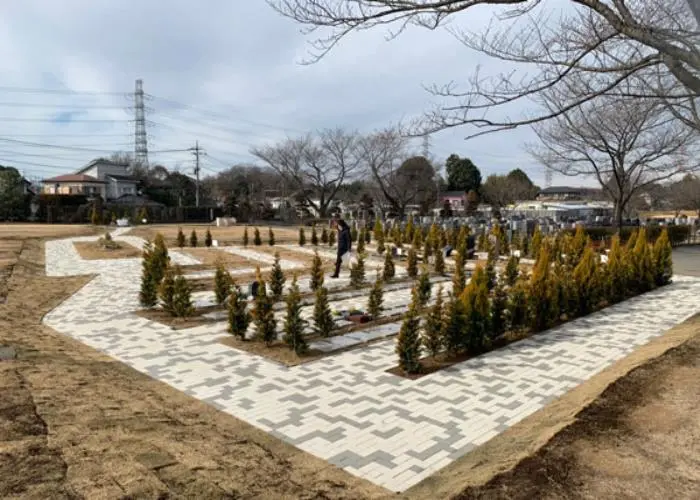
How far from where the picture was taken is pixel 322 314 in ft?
24.0

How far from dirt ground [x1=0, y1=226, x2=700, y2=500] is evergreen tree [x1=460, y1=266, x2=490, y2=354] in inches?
61.8

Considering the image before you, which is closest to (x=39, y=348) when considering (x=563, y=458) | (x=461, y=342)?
(x=461, y=342)

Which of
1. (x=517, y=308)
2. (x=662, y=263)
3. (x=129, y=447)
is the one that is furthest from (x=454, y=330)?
(x=662, y=263)

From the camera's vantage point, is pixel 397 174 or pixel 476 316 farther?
pixel 397 174

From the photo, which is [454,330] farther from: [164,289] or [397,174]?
[397,174]

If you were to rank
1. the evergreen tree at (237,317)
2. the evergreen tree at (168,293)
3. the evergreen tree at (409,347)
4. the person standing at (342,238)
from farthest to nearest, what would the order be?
the person standing at (342,238) → the evergreen tree at (168,293) → the evergreen tree at (237,317) → the evergreen tree at (409,347)

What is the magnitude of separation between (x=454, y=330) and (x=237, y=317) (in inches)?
121

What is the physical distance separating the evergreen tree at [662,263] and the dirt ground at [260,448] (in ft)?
26.2

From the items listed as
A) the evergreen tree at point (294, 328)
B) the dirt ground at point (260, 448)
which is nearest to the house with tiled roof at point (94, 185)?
the evergreen tree at point (294, 328)

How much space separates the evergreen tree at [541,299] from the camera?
26.2ft

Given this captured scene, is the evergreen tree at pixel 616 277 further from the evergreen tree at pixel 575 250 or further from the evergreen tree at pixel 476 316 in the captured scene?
the evergreen tree at pixel 476 316

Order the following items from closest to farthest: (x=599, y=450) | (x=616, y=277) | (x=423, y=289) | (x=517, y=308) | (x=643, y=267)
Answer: (x=599, y=450), (x=517, y=308), (x=423, y=289), (x=616, y=277), (x=643, y=267)

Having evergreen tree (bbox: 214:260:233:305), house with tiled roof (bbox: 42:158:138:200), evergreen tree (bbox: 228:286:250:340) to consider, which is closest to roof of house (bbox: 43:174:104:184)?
house with tiled roof (bbox: 42:158:138:200)

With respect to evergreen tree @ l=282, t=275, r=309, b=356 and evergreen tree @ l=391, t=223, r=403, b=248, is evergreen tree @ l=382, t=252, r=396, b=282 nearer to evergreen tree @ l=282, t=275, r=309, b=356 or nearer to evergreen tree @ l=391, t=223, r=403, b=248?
evergreen tree @ l=282, t=275, r=309, b=356
